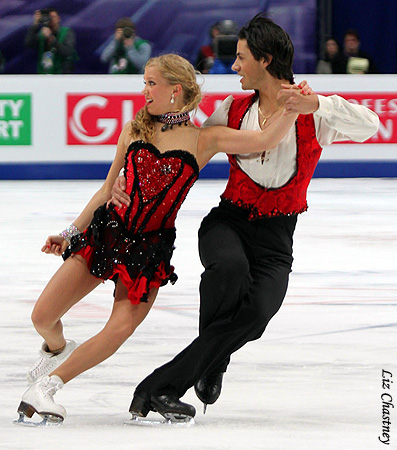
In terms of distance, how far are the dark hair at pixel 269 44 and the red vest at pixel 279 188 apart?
150 mm

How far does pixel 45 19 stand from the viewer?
34.7 ft

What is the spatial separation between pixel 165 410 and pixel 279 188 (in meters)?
0.78

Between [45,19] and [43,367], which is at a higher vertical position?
[43,367]

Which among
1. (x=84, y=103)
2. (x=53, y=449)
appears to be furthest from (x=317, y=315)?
(x=84, y=103)

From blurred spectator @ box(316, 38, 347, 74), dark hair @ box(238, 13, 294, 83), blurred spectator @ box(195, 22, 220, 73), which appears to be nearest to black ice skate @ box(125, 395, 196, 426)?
dark hair @ box(238, 13, 294, 83)

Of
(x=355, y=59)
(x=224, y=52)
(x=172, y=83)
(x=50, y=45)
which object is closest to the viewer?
(x=172, y=83)

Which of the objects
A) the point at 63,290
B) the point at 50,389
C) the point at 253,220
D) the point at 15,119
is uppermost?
the point at 253,220

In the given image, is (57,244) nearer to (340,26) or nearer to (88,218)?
(88,218)

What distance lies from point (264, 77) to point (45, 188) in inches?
249

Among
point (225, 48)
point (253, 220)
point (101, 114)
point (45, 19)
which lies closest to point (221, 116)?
point (253, 220)

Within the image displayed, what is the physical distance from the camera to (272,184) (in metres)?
3.29

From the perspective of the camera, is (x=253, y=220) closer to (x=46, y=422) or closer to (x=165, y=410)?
(x=165, y=410)

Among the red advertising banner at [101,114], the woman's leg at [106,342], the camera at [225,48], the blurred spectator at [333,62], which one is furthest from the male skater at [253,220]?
the blurred spectator at [333,62]

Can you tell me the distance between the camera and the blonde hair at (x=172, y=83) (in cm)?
318
